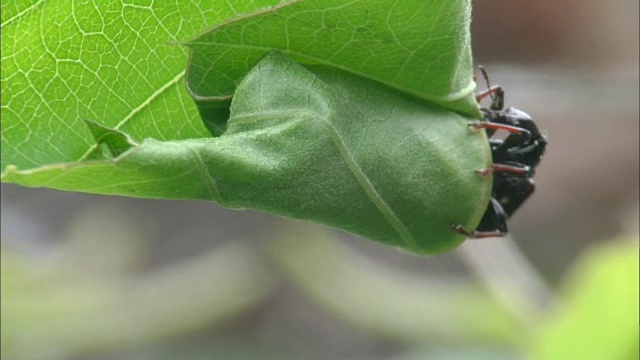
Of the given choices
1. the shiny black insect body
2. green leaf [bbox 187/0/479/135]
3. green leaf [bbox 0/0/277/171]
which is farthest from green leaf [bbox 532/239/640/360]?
green leaf [bbox 0/0/277/171]

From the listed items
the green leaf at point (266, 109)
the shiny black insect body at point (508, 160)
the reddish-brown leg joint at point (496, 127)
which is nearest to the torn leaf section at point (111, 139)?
the green leaf at point (266, 109)

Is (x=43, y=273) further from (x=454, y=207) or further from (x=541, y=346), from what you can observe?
(x=454, y=207)

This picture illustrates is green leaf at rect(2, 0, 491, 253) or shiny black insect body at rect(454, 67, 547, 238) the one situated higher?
green leaf at rect(2, 0, 491, 253)

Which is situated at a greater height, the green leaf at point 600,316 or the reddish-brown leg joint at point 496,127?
the reddish-brown leg joint at point 496,127

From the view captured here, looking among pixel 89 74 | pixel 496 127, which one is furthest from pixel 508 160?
pixel 89 74

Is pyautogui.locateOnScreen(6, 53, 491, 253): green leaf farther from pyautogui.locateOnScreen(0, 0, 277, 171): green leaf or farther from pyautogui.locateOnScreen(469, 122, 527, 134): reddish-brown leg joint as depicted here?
pyautogui.locateOnScreen(0, 0, 277, 171): green leaf

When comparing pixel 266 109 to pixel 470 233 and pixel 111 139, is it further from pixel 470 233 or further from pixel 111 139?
pixel 470 233

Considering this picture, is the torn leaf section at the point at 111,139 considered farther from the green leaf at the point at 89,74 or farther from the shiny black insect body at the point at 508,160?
the shiny black insect body at the point at 508,160
